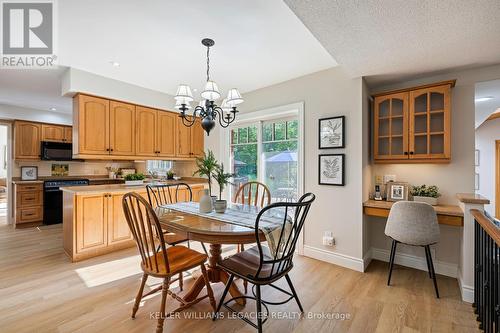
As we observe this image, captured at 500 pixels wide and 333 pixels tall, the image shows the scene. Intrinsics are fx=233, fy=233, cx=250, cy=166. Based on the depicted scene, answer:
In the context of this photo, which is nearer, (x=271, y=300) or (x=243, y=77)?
(x=271, y=300)

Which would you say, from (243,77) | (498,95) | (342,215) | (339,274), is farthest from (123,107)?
(498,95)

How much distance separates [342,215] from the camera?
2963mm

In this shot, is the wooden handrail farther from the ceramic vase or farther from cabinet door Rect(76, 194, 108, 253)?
cabinet door Rect(76, 194, 108, 253)

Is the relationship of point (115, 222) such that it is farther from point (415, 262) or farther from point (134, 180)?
point (415, 262)

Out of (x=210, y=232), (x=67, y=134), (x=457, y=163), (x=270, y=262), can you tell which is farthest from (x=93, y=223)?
(x=457, y=163)

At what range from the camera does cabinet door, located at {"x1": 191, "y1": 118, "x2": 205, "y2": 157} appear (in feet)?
15.9

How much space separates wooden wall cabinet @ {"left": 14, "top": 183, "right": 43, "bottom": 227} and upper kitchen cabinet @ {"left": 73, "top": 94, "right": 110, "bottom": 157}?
101 inches

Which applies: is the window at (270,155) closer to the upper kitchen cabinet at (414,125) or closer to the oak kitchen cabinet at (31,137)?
the upper kitchen cabinet at (414,125)

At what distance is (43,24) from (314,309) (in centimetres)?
358

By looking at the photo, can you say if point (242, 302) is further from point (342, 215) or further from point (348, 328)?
point (342, 215)

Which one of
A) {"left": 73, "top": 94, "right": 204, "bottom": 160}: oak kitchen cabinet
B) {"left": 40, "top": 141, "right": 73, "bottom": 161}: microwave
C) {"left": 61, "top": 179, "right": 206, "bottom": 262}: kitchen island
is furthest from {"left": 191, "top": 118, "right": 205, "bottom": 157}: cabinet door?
{"left": 40, "top": 141, "right": 73, "bottom": 161}: microwave

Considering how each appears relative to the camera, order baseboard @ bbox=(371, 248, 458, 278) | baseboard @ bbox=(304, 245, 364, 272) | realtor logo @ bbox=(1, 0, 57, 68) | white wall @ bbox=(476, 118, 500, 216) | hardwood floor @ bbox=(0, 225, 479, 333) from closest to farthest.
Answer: hardwood floor @ bbox=(0, 225, 479, 333) < realtor logo @ bbox=(1, 0, 57, 68) < baseboard @ bbox=(371, 248, 458, 278) < baseboard @ bbox=(304, 245, 364, 272) < white wall @ bbox=(476, 118, 500, 216)

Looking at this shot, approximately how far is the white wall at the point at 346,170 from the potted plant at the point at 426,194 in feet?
2.23

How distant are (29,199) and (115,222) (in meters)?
3.04
